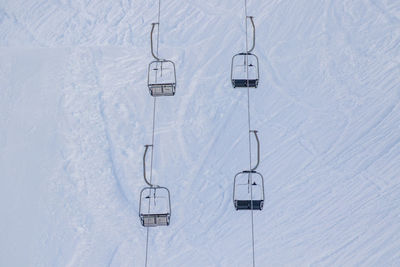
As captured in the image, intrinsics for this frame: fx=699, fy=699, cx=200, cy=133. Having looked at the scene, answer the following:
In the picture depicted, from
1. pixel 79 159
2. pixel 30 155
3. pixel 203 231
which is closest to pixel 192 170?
pixel 203 231

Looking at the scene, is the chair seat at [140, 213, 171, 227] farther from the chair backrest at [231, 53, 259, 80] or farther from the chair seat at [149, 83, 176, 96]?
the chair backrest at [231, 53, 259, 80]

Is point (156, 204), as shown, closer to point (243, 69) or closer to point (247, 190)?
point (247, 190)

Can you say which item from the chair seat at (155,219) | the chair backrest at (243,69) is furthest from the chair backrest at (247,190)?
the chair backrest at (243,69)

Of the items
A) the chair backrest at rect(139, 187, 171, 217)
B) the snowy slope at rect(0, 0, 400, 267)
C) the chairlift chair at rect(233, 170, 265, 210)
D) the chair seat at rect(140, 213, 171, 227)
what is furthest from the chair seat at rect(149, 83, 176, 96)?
the chair seat at rect(140, 213, 171, 227)

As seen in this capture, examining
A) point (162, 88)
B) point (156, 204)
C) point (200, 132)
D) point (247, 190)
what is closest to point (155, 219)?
point (156, 204)

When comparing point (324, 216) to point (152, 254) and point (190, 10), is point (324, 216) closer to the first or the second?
point (152, 254)
